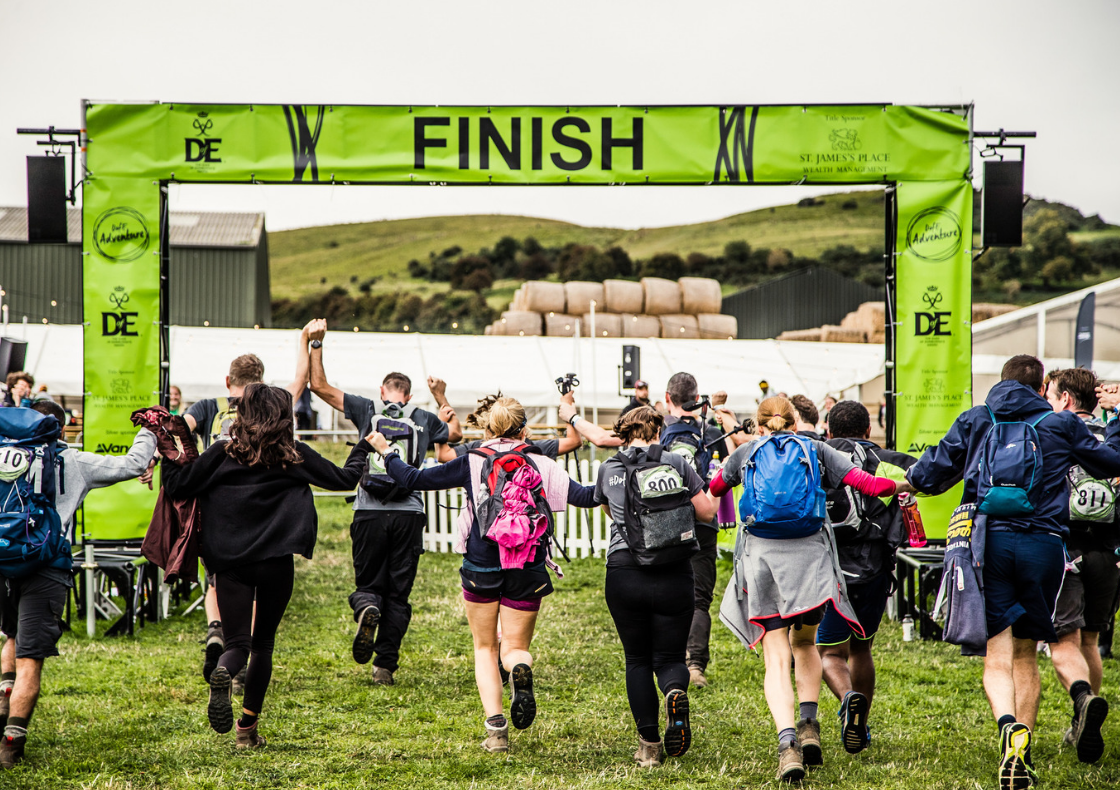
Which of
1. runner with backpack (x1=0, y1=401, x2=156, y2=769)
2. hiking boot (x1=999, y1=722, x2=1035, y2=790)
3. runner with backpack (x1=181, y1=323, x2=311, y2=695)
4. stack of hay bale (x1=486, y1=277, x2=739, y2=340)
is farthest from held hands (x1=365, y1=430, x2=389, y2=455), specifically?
stack of hay bale (x1=486, y1=277, x2=739, y2=340)

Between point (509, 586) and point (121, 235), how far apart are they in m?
5.18

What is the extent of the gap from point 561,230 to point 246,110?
3664 inches

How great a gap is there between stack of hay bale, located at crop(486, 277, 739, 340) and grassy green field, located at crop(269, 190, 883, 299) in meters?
49.4

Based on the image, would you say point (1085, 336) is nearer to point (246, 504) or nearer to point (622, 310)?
point (246, 504)

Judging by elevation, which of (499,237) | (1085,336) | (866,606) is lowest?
(866,606)

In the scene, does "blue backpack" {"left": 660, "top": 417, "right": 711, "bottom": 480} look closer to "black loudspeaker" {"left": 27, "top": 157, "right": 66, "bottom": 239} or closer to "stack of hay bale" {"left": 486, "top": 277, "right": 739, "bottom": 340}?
"black loudspeaker" {"left": 27, "top": 157, "right": 66, "bottom": 239}

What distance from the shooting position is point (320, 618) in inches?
352

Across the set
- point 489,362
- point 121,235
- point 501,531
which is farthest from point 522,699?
point 489,362

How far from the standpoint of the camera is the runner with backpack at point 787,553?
4.68 m

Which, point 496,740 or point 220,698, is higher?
point 220,698

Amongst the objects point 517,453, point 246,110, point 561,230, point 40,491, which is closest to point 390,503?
point 517,453

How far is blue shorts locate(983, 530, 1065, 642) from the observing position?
4484 mm

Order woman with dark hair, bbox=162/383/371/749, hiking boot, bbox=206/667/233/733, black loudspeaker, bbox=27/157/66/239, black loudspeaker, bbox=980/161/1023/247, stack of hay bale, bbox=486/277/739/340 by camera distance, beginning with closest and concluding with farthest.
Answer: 1. hiking boot, bbox=206/667/233/733
2. woman with dark hair, bbox=162/383/371/749
3. black loudspeaker, bbox=27/157/66/239
4. black loudspeaker, bbox=980/161/1023/247
5. stack of hay bale, bbox=486/277/739/340

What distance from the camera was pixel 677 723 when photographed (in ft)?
15.5
